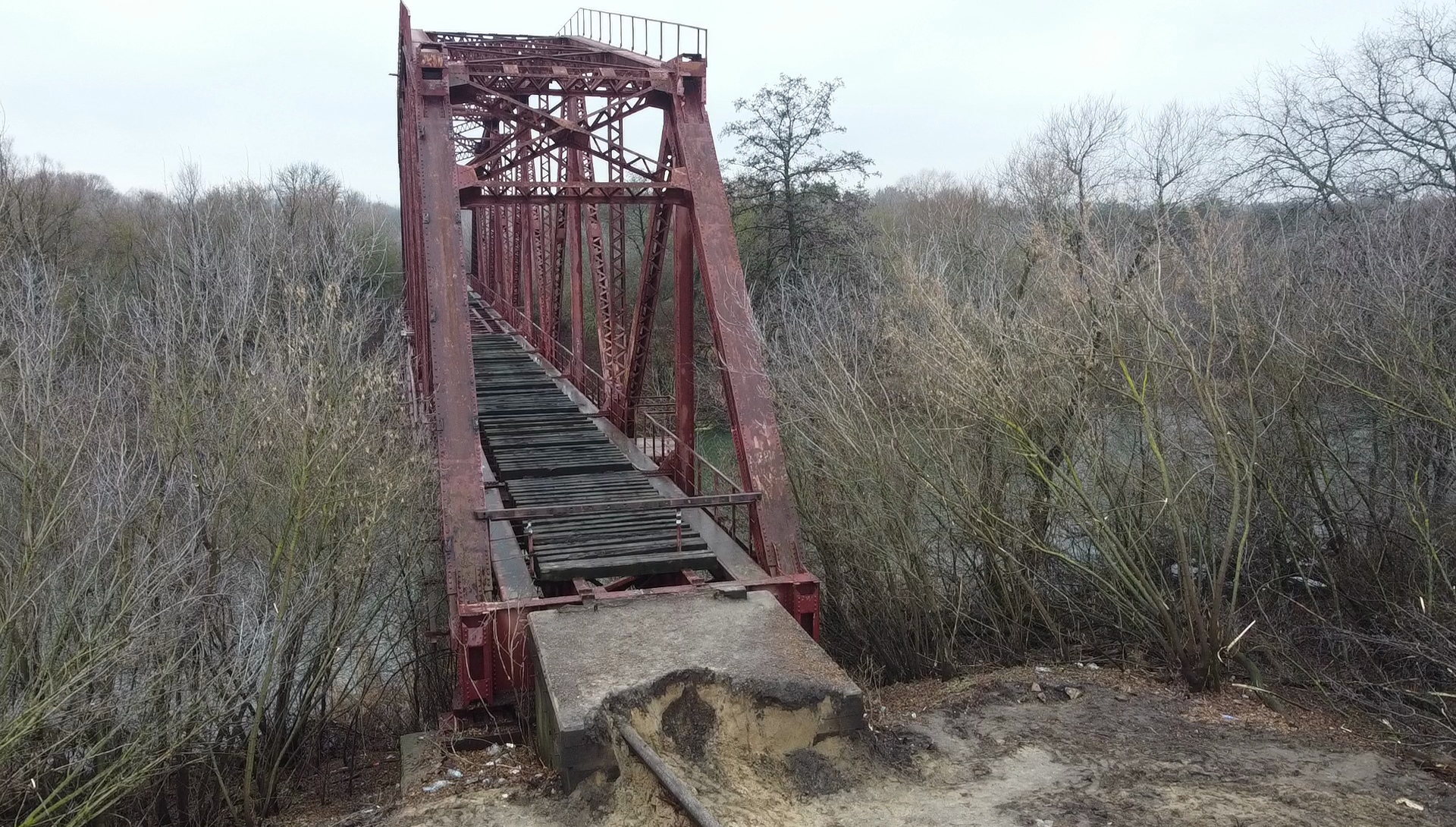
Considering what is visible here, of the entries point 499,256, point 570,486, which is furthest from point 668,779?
point 499,256

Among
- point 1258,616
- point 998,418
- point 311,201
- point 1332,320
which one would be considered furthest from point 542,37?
point 311,201

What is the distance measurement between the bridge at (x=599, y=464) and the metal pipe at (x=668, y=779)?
176mm

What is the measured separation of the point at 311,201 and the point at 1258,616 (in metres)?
27.9

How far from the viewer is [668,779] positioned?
17.0ft

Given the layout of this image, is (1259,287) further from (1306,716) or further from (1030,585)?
(1306,716)

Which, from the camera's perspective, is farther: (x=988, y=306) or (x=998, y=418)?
(x=988, y=306)

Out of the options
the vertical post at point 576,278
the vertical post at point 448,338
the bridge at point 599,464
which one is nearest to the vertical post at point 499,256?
the vertical post at point 576,278

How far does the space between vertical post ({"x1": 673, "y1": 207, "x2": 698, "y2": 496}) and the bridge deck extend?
1.28 feet

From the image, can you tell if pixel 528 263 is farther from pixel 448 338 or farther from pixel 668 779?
pixel 668 779

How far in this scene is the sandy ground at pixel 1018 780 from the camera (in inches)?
214

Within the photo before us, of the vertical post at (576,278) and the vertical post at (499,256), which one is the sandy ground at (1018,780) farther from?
the vertical post at (499,256)

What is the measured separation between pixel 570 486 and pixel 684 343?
1.86 metres

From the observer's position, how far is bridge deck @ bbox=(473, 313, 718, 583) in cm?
770

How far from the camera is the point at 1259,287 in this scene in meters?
12.5
